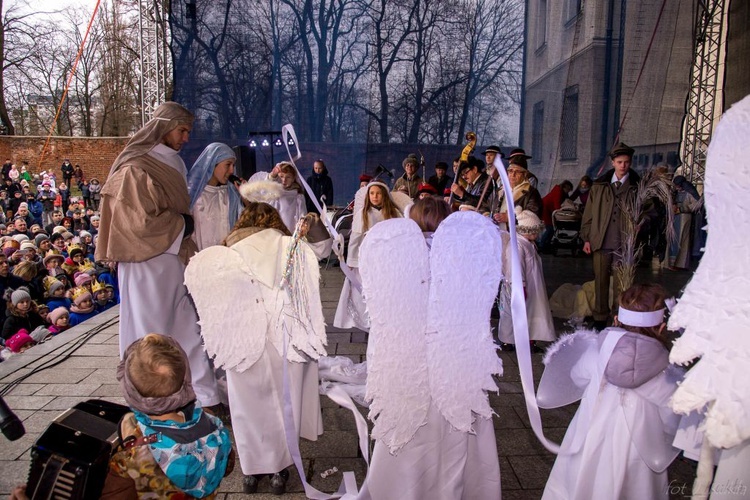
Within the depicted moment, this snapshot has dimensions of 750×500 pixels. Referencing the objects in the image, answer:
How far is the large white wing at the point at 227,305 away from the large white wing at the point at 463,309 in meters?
0.94

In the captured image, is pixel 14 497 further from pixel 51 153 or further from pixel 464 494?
pixel 51 153

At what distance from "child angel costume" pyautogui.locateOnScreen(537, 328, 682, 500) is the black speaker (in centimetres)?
667

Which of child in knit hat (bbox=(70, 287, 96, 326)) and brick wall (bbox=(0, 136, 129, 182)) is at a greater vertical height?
brick wall (bbox=(0, 136, 129, 182))

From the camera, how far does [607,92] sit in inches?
296

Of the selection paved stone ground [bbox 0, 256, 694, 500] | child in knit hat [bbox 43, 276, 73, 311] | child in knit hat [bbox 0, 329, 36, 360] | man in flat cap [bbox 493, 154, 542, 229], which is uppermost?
man in flat cap [bbox 493, 154, 542, 229]

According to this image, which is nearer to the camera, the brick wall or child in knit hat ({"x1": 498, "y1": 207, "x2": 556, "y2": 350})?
child in knit hat ({"x1": 498, "y1": 207, "x2": 556, "y2": 350})

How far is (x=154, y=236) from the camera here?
364 centimetres

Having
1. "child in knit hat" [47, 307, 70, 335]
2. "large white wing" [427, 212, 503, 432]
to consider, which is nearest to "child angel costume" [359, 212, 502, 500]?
"large white wing" [427, 212, 503, 432]

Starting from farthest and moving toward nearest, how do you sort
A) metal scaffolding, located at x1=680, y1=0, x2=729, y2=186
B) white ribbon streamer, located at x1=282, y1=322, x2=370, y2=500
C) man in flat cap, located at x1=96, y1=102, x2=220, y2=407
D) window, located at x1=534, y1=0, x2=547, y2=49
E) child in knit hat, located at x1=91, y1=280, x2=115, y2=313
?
metal scaffolding, located at x1=680, y1=0, x2=729, y2=186 → window, located at x1=534, y1=0, x2=547, y2=49 → child in knit hat, located at x1=91, y1=280, x2=115, y2=313 → man in flat cap, located at x1=96, y1=102, x2=220, y2=407 → white ribbon streamer, located at x1=282, y1=322, x2=370, y2=500

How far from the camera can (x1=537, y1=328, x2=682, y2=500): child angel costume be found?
2.30 metres

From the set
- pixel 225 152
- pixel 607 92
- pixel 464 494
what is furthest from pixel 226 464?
pixel 607 92

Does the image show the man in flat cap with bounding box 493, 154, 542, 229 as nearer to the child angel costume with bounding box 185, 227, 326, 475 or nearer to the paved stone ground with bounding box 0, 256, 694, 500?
the paved stone ground with bounding box 0, 256, 694, 500

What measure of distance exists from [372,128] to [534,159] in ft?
8.54

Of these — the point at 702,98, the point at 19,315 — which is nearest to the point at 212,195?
the point at 19,315
